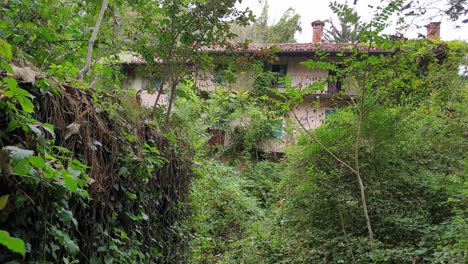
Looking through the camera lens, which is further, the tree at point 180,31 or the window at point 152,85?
the window at point 152,85

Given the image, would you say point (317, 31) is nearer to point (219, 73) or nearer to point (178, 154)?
point (219, 73)

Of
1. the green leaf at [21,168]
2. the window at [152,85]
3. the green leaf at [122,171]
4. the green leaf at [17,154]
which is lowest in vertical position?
the green leaf at [122,171]

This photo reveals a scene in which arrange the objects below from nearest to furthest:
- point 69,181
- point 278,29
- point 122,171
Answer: point 69,181, point 122,171, point 278,29

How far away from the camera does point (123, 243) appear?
2.33m

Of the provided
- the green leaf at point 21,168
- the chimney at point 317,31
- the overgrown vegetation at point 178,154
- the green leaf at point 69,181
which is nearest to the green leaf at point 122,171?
the overgrown vegetation at point 178,154

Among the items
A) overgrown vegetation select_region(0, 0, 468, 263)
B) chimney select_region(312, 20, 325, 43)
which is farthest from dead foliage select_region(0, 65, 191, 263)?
chimney select_region(312, 20, 325, 43)

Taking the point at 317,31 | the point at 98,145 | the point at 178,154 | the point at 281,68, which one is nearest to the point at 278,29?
the point at 317,31

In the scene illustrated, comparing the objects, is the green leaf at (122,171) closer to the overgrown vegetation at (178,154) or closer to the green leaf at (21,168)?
the overgrown vegetation at (178,154)

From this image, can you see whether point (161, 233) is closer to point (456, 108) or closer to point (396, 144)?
point (396, 144)

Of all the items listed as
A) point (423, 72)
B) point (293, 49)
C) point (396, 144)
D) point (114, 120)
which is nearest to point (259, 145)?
point (293, 49)

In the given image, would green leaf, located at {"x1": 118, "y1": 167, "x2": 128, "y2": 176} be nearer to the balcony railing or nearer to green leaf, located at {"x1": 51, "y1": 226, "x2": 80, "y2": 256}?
green leaf, located at {"x1": 51, "y1": 226, "x2": 80, "y2": 256}

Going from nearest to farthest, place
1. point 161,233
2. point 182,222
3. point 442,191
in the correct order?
point 161,233 → point 182,222 → point 442,191

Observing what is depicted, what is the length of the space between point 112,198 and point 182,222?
5.97 feet

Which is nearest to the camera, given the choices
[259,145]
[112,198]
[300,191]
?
[112,198]
